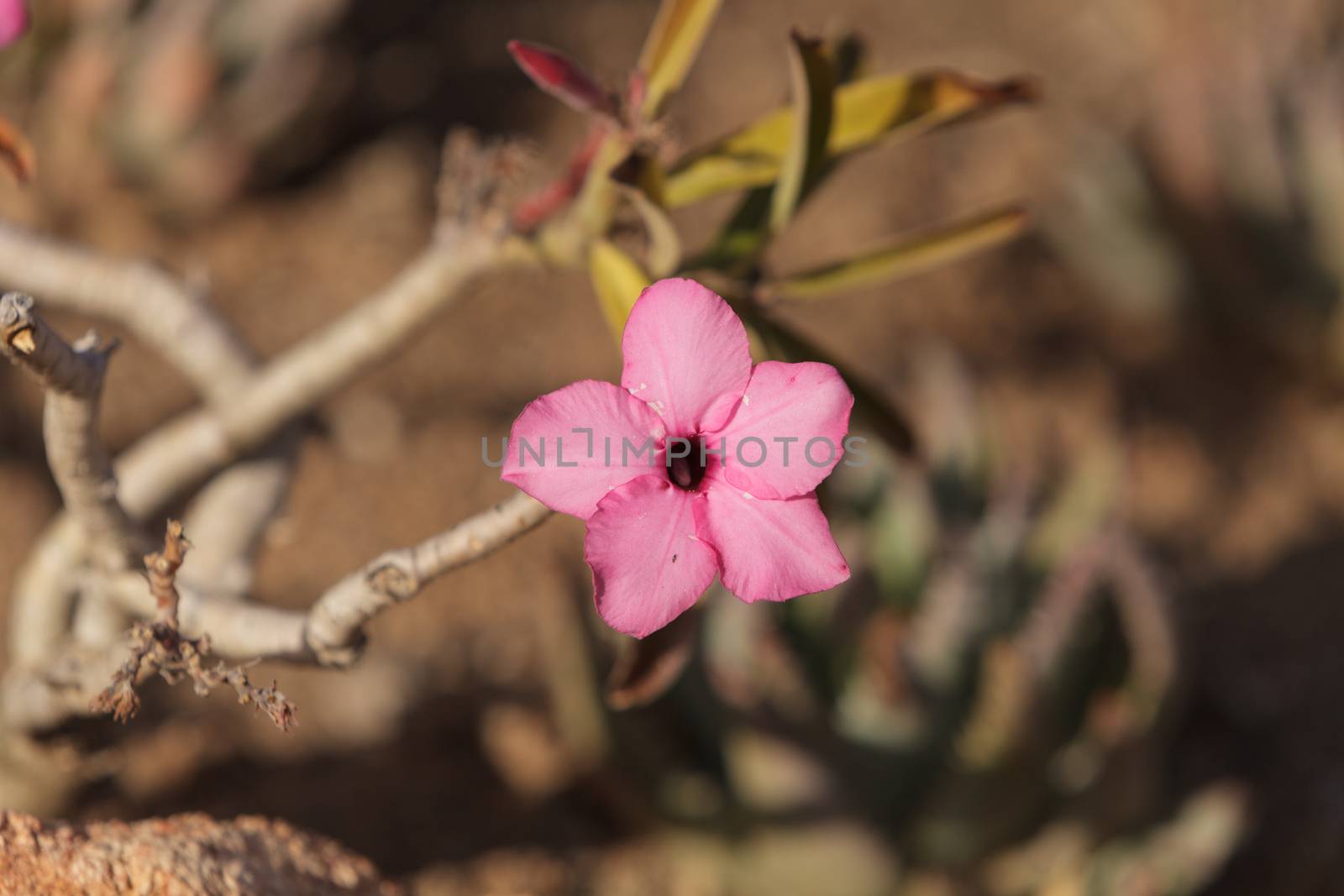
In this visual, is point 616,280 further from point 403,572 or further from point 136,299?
point 136,299

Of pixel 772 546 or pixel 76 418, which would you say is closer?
pixel 772 546

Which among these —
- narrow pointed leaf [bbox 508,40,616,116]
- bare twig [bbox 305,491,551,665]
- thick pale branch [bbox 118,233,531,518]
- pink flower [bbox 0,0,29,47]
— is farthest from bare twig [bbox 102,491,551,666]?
pink flower [bbox 0,0,29,47]

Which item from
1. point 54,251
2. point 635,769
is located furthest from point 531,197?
point 635,769

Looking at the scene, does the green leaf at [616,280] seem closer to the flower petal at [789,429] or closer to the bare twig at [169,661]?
the flower petal at [789,429]

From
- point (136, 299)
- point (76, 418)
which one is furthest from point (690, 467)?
point (136, 299)

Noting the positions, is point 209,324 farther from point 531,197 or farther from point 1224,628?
point 1224,628

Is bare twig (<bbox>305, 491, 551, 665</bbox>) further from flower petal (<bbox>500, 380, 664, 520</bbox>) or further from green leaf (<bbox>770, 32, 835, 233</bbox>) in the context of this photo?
green leaf (<bbox>770, 32, 835, 233</bbox>)
